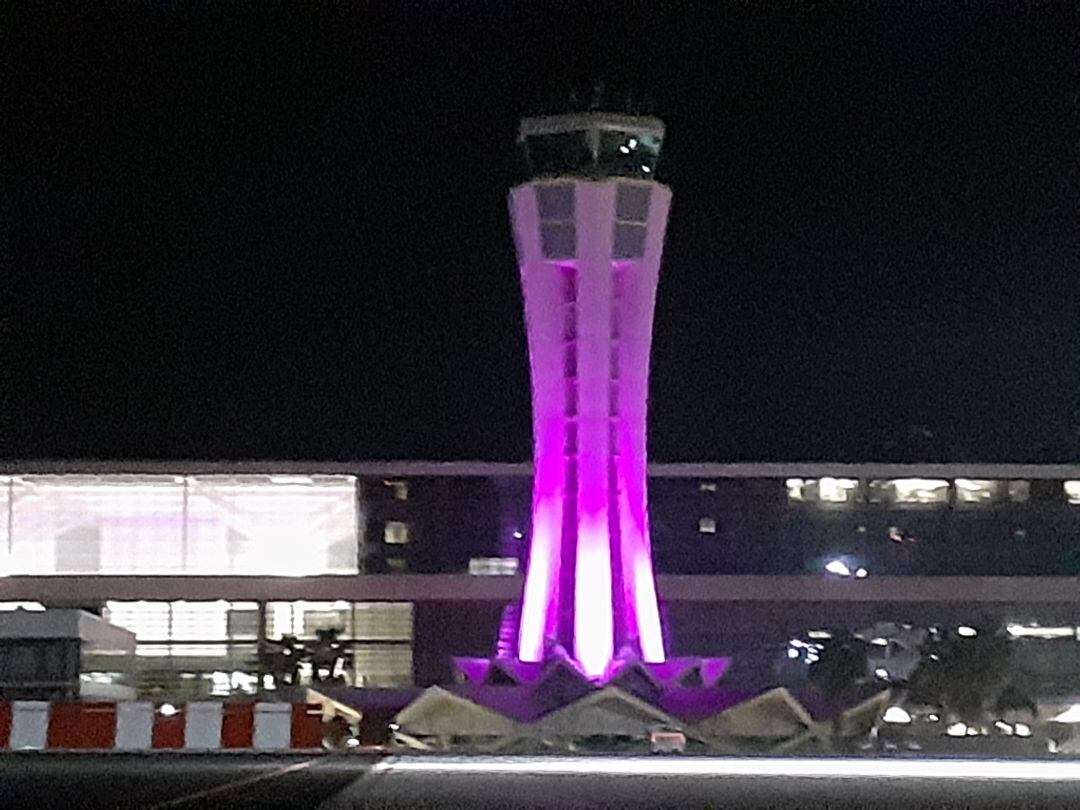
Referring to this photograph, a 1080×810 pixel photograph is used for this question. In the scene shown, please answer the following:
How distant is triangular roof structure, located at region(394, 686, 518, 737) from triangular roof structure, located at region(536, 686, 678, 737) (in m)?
1.12

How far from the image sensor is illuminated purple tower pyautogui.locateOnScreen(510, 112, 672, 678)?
5125 centimetres

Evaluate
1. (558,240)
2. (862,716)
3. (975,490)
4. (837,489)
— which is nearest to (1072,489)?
(975,490)

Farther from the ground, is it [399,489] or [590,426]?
[399,489]

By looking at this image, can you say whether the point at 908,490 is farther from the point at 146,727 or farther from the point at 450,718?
the point at 146,727

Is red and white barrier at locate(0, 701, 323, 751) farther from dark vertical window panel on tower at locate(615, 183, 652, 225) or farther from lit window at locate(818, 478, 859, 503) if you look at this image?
lit window at locate(818, 478, 859, 503)

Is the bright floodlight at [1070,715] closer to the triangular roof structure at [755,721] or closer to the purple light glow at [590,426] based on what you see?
the triangular roof structure at [755,721]

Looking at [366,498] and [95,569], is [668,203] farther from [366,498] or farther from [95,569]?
[95,569]

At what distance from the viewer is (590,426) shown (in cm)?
5156

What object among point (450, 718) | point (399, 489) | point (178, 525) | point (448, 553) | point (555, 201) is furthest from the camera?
point (399, 489)

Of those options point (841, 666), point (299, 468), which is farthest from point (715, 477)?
point (299, 468)

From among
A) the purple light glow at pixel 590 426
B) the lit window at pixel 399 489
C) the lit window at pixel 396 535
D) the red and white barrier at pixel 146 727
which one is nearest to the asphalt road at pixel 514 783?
the red and white barrier at pixel 146 727

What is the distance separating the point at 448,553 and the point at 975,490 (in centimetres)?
1933

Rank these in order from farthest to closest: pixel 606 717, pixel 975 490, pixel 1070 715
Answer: pixel 975 490
pixel 1070 715
pixel 606 717

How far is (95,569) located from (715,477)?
22239mm
